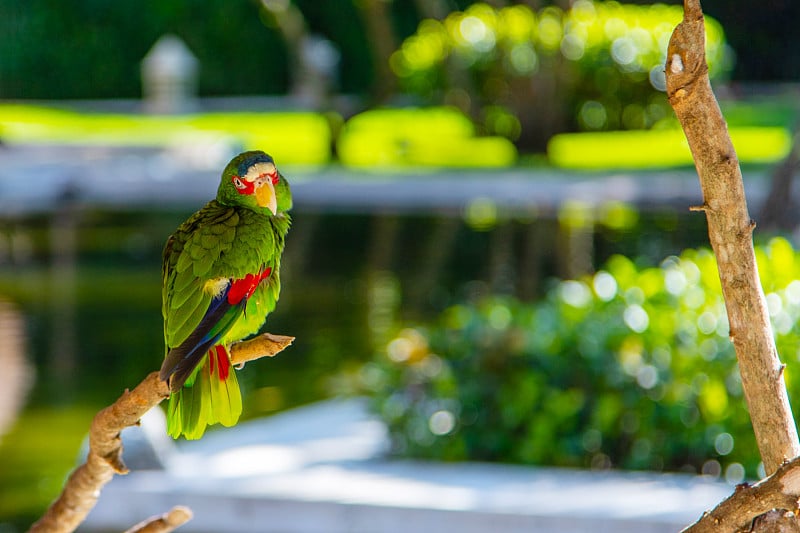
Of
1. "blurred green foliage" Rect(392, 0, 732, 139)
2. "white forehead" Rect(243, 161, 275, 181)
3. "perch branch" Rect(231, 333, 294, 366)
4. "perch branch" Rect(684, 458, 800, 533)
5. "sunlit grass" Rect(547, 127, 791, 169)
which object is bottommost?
"perch branch" Rect(684, 458, 800, 533)

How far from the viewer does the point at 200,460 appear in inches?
186

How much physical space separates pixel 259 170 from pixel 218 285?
0.14m

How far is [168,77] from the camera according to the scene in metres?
24.8

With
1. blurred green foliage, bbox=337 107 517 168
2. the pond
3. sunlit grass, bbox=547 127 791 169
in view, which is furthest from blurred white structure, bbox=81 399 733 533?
blurred green foliage, bbox=337 107 517 168

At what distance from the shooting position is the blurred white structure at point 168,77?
973 inches

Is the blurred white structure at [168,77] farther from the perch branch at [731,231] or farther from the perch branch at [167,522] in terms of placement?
the perch branch at [731,231]

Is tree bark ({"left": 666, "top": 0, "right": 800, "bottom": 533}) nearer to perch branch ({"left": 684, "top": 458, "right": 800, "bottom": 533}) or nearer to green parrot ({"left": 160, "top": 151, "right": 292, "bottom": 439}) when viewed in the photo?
perch branch ({"left": 684, "top": 458, "right": 800, "bottom": 533})

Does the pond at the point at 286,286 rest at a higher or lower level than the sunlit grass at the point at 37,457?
higher

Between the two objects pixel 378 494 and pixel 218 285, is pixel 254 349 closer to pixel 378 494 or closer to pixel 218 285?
pixel 218 285

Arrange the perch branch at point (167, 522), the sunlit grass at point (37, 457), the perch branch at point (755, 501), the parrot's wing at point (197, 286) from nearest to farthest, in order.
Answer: the perch branch at point (755, 501), the parrot's wing at point (197, 286), the perch branch at point (167, 522), the sunlit grass at point (37, 457)

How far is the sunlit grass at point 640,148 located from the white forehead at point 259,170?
14912 millimetres

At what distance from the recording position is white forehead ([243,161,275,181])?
1.46m

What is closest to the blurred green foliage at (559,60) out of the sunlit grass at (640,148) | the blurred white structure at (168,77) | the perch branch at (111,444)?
the sunlit grass at (640,148)

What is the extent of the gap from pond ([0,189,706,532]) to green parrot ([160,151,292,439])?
3897 millimetres
